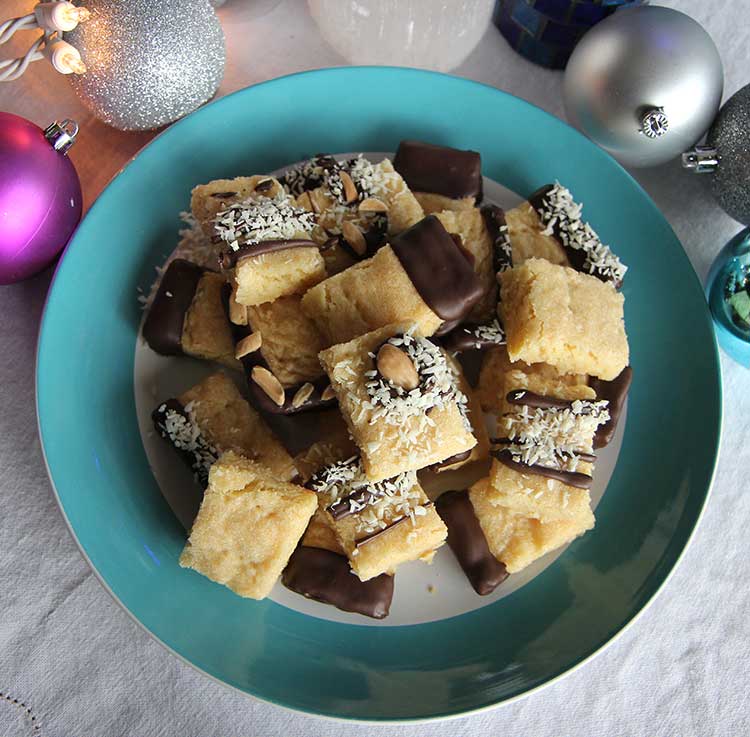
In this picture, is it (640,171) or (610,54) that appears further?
(640,171)

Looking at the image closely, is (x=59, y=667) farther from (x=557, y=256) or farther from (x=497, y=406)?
(x=557, y=256)

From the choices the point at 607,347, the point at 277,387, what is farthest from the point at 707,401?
the point at 277,387

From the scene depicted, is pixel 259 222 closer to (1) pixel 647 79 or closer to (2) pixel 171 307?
(2) pixel 171 307

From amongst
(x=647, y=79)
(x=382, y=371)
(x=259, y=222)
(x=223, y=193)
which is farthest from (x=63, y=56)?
(x=647, y=79)

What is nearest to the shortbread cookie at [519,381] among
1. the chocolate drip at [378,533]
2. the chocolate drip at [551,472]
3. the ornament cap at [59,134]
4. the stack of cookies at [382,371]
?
the stack of cookies at [382,371]

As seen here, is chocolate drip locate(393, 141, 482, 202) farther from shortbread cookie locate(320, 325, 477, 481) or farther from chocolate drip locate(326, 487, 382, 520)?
chocolate drip locate(326, 487, 382, 520)

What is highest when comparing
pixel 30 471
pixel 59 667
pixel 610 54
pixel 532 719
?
pixel 610 54
